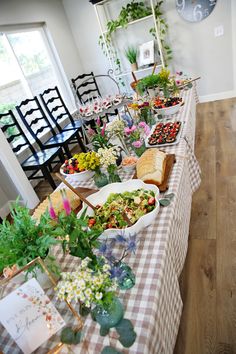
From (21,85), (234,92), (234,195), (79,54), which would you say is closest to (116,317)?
(234,195)

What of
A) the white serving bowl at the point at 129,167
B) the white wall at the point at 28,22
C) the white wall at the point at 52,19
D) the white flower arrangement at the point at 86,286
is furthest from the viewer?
the white wall at the point at 52,19

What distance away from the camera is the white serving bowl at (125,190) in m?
0.96

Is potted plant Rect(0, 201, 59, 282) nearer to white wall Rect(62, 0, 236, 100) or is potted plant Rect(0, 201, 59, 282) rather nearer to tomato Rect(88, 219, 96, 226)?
tomato Rect(88, 219, 96, 226)

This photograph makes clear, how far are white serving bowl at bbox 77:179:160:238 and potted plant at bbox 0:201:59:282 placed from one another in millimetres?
234

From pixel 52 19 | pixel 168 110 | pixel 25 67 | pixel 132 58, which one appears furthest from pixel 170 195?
pixel 52 19

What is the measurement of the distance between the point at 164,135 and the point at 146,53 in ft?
8.97

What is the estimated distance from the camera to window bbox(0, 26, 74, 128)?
3104 mm

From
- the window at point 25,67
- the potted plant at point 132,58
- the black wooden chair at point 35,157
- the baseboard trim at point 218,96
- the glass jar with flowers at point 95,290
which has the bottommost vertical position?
the baseboard trim at point 218,96

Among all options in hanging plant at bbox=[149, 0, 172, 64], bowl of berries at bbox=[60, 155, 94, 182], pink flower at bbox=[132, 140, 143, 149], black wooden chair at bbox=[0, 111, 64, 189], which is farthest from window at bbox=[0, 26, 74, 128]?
pink flower at bbox=[132, 140, 143, 149]

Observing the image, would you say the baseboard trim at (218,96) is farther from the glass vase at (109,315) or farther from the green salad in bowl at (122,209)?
the glass vase at (109,315)

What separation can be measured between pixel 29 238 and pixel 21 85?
10.0 ft

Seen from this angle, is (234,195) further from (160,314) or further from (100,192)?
(160,314)

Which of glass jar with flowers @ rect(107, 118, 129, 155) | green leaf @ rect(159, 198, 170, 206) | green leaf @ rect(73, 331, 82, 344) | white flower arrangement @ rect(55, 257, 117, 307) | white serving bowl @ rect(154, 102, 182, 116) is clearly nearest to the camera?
white flower arrangement @ rect(55, 257, 117, 307)

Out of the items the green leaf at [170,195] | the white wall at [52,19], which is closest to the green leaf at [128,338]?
the green leaf at [170,195]
